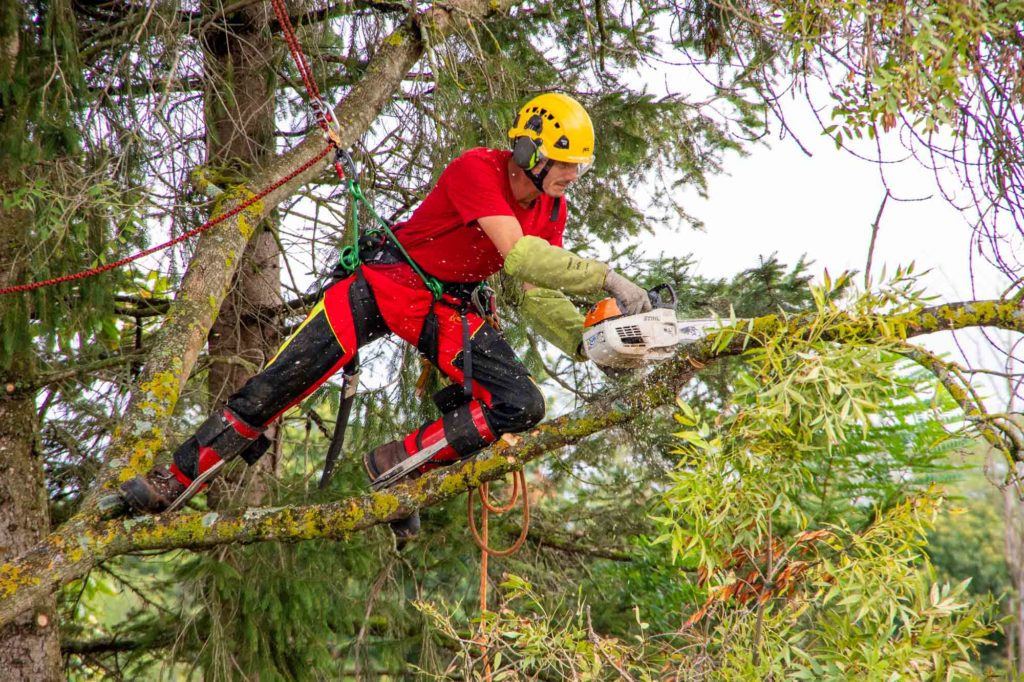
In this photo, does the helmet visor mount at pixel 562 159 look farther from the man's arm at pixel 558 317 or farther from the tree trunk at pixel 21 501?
the tree trunk at pixel 21 501

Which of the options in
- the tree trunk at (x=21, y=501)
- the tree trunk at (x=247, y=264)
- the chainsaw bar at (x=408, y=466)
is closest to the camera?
the chainsaw bar at (x=408, y=466)

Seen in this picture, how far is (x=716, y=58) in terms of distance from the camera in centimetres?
681

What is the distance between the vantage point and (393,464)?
166 inches

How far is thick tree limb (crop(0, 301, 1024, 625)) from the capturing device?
3125 mm

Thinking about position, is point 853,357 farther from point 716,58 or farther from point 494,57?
point 716,58

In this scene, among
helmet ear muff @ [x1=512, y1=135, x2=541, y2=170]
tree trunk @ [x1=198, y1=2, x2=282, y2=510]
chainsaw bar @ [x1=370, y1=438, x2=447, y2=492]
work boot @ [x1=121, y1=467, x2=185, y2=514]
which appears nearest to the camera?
work boot @ [x1=121, y1=467, x2=185, y2=514]

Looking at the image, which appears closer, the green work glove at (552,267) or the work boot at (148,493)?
the green work glove at (552,267)

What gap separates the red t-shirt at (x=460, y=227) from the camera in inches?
154

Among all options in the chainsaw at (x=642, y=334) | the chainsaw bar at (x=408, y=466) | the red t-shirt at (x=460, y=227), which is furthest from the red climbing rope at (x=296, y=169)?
the chainsaw at (x=642, y=334)

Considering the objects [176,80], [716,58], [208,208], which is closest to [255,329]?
[208,208]

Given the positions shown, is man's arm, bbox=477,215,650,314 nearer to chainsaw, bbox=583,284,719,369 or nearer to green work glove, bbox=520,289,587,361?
chainsaw, bbox=583,284,719,369

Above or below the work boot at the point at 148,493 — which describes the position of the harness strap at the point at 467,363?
above

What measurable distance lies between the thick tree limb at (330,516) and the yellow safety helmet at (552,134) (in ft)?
3.71

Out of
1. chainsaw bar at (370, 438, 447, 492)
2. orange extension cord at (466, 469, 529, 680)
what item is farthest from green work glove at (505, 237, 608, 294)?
chainsaw bar at (370, 438, 447, 492)
